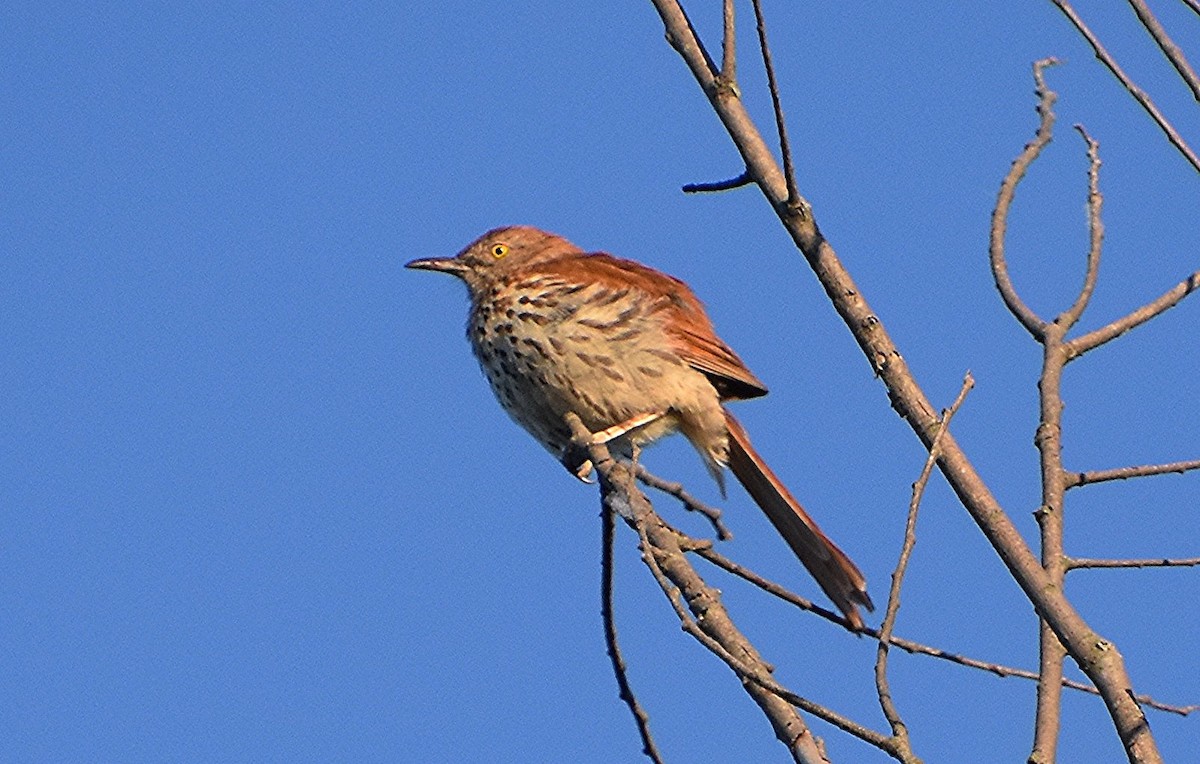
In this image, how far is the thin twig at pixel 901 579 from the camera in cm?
222

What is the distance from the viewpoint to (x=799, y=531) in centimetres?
A: 501

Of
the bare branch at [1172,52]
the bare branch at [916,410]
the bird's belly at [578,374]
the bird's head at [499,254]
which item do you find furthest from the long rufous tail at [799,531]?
the bare branch at [1172,52]

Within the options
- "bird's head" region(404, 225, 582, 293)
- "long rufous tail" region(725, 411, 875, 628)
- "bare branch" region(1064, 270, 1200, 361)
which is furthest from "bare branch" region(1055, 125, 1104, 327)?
"bird's head" region(404, 225, 582, 293)

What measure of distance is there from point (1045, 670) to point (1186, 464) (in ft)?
1.76

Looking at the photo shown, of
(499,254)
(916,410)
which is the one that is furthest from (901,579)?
(499,254)

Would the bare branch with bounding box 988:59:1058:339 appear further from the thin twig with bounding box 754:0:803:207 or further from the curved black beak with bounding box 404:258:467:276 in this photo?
the curved black beak with bounding box 404:258:467:276

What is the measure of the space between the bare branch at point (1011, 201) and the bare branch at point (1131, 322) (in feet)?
0.24

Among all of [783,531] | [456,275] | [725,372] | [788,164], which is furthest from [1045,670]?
[456,275]

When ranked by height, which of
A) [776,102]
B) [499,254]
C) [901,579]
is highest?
[499,254]

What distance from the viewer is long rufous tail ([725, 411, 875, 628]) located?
15.0 ft

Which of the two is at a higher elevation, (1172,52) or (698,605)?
(1172,52)

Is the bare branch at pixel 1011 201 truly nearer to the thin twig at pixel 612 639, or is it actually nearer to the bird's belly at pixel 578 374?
the thin twig at pixel 612 639

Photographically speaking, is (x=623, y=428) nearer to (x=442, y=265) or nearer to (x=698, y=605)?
(x=442, y=265)

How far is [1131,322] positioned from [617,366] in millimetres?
2449
